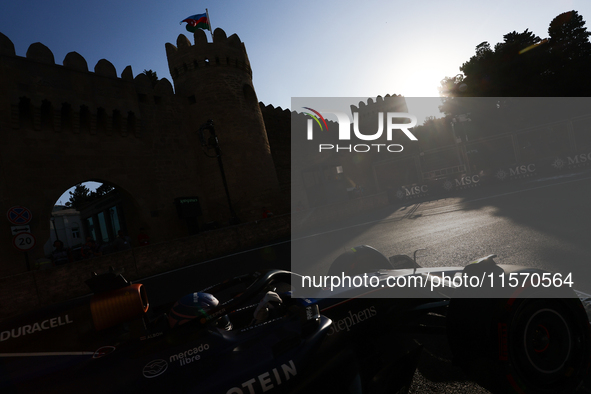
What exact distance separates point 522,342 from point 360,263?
1604mm

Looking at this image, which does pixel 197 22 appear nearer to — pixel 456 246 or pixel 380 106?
pixel 456 246

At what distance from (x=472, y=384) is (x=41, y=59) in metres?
19.6

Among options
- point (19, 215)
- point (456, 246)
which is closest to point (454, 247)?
point (456, 246)

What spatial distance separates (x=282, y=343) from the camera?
198 centimetres

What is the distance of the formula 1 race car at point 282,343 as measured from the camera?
67.4 inches

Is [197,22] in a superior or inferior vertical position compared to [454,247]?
superior

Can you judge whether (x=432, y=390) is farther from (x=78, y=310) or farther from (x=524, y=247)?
(x=524, y=247)

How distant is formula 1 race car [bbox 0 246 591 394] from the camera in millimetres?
1713

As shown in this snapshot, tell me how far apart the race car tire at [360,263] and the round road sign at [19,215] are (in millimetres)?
11734

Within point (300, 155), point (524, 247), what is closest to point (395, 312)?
point (524, 247)

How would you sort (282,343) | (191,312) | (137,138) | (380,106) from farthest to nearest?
(380,106), (137,138), (191,312), (282,343)

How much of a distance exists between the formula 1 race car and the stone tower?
726 inches

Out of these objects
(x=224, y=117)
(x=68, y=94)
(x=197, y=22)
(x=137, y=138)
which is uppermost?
(x=197, y=22)

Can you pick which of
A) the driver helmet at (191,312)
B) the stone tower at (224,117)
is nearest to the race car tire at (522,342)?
the driver helmet at (191,312)
